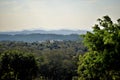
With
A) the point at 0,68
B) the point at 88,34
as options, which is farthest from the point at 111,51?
the point at 0,68

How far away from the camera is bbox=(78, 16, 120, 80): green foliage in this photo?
27344 mm

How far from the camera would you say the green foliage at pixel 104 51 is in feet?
89.7

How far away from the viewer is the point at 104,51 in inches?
1096

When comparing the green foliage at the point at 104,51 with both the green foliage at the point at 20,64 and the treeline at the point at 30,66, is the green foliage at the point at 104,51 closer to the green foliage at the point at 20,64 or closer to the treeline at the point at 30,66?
the treeline at the point at 30,66

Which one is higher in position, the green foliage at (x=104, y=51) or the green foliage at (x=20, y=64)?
the green foliage at (x=104, y=51)

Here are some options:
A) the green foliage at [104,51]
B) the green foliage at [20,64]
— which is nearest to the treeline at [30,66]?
the green foliage at [20,64]

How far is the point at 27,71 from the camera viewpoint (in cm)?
6881

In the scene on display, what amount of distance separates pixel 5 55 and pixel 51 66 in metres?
36.8

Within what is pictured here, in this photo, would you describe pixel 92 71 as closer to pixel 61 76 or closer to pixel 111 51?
pixel 111 51

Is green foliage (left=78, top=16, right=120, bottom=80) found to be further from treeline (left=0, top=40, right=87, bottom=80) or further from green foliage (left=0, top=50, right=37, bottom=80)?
green foliage (left=0, top=50, right=37, bottom=80)

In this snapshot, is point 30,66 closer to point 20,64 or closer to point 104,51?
point 20,64

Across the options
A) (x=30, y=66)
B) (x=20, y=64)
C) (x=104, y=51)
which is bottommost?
(x=30, y=66)

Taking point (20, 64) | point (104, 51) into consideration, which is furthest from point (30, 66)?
→ point (104, 51)

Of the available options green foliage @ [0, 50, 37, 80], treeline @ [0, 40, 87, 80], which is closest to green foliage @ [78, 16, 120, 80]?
treeline @ [0, 40, 87, 80]
